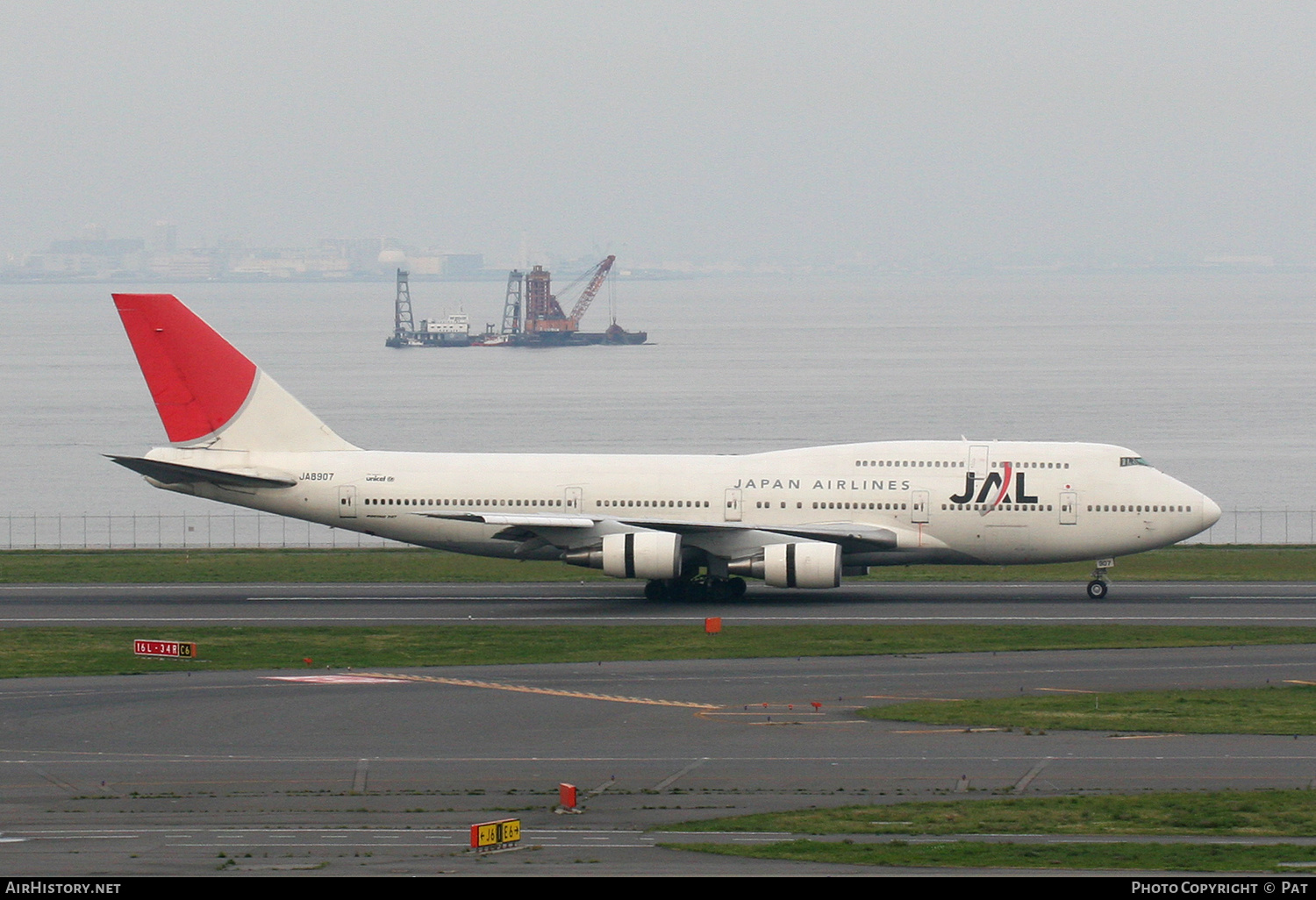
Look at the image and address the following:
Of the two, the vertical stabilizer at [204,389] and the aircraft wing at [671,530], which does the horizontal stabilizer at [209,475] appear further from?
the aircraft wing at [671,530]

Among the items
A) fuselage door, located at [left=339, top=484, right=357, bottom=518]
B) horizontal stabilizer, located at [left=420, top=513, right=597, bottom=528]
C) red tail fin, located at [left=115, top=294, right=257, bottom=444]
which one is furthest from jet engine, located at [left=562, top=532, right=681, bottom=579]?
red tail fin, located at [left=115, top=294, right=257, bottom=444]

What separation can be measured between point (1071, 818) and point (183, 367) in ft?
120

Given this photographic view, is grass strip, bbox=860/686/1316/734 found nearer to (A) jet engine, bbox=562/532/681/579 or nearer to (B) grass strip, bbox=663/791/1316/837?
(B) grass strip, bbox=663/791/1316/837

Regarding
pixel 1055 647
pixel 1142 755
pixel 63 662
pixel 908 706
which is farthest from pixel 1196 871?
pixel 63 662

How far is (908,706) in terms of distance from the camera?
34750 millimetres

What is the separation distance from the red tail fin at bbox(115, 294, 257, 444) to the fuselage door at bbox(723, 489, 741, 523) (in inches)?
638

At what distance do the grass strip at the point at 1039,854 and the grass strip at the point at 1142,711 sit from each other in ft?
31.5

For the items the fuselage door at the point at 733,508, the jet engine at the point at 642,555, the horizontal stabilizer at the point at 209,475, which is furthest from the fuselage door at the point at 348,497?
the fuselage door at the point at 733,508

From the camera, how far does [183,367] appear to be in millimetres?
53344

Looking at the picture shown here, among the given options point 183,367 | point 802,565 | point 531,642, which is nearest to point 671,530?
point 802,565

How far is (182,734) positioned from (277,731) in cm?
184

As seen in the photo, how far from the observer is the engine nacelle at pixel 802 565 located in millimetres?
49562

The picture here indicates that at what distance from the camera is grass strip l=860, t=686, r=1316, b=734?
107 feet
